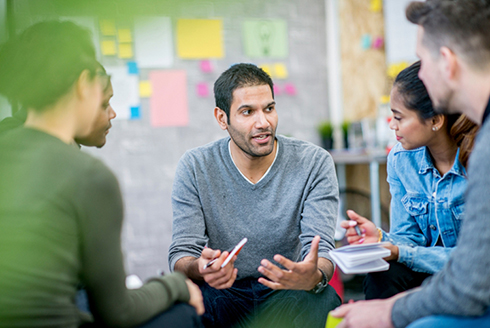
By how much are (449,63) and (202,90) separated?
208cm

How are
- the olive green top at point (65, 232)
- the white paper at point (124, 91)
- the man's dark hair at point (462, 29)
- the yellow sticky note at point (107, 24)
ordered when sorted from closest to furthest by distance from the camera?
1. the yellow sticky note at point (107, 24)
2. the olive green top at point (65, 232)
3. the man's dark hair at point (462, 29)
4. the white paper at point (124, 91)

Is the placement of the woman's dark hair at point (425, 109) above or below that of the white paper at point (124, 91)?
below

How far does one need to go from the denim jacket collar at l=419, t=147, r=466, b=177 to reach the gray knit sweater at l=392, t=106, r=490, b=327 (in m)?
0.50

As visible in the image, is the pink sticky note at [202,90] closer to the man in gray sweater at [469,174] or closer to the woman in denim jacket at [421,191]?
the woman in denim jacket at [421,191]

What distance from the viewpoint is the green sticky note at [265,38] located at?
279 centimetres

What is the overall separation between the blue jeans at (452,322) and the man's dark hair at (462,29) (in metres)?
0.47

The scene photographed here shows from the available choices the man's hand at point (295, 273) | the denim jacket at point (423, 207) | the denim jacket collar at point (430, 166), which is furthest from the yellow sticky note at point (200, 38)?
the man's hand at point (295, 273)

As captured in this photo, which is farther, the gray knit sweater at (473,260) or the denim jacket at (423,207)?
the denim jacket at (423,207)

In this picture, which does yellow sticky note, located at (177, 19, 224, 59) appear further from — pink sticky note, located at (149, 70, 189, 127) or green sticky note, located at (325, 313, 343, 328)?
green sticky note, located at (325, 313, 343, 328)

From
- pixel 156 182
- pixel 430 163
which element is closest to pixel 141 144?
pixel 156 182

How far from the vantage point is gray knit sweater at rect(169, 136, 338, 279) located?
1385 mm

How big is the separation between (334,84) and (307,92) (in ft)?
0.71

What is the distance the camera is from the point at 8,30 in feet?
0.79

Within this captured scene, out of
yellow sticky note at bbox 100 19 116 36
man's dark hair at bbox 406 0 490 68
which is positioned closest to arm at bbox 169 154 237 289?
man's dark hair at bbox 406 0 490 68
